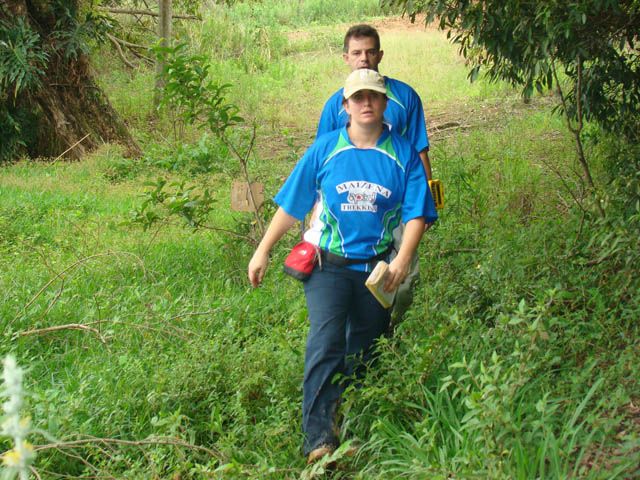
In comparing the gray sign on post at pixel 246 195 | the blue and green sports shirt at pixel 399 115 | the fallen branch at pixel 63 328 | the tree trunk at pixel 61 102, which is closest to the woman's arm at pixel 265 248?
the blue and green sports shirt at pixel 399 115

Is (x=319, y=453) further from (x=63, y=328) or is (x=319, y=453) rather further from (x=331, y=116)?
(x=63, y=328)

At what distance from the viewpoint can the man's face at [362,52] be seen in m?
5.30

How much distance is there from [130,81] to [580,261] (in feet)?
49.5

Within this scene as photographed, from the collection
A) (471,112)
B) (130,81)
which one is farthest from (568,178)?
(130,81)

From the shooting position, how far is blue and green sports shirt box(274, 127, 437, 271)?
409 centimetres

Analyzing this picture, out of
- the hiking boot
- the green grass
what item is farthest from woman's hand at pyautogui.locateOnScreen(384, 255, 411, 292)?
the hiking boot

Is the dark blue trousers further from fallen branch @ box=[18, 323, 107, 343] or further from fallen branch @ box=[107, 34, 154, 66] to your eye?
fallen branch @ box=[107, 34, 154, 66]

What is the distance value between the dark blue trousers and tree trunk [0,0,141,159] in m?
9.22

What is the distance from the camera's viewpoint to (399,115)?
5.23m

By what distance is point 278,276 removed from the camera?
21.8ft

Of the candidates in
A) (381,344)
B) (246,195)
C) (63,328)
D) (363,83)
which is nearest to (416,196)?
(363,83)

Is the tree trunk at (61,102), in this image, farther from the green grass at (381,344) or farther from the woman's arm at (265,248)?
the woman's arm at (265,248)

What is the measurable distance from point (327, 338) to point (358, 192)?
0.70 meters

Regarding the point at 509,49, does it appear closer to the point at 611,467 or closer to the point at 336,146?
the point at 336,146
